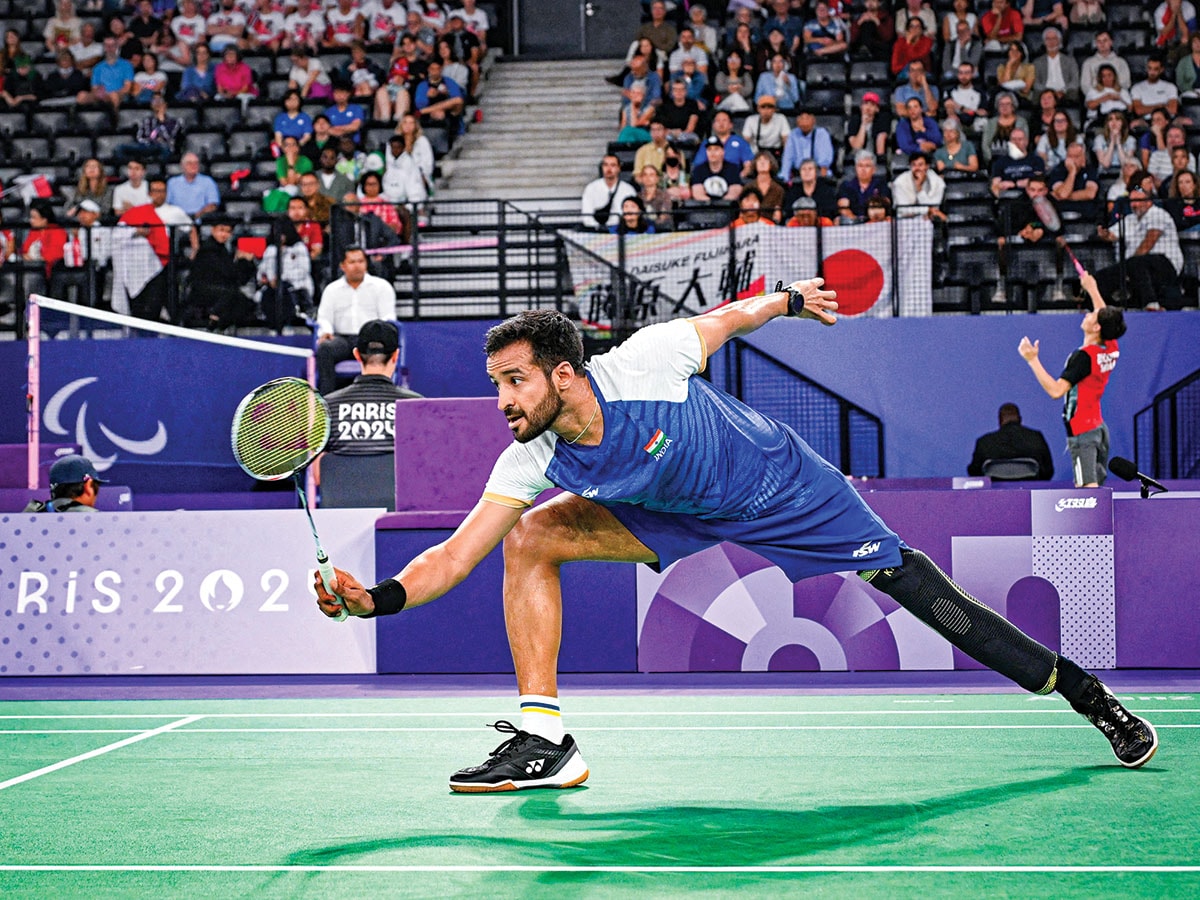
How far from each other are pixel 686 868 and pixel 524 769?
1.00 meters

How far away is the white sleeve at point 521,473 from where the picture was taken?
427 cm

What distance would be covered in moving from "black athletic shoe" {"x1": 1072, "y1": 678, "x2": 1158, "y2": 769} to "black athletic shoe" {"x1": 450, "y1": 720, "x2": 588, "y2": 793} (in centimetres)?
165

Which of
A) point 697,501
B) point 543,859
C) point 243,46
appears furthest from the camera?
point 243,46

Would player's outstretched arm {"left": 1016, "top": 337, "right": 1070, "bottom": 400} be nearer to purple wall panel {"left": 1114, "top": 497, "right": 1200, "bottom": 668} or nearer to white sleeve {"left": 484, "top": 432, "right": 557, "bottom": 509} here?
purple wall panel {"left": 1114, "top": 497, "right": 1200, "bottom": 668}

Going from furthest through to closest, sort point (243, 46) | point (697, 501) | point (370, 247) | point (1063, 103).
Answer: point (243, 46) < point (1063, 103) < point (370, 247) < point (697, 501)

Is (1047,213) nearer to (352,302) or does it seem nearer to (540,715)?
(352,302)

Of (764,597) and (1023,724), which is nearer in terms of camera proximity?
(1023,724)

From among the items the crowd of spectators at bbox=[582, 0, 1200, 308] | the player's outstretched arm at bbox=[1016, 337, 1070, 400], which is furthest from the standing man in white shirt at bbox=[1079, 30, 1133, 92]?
the player's outstretched arm at bbox=[1016, 337, 1070, 400]

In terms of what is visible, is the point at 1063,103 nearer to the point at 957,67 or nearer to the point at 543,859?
the point at 957,67

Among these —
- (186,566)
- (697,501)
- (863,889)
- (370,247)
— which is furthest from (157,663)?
(370,247)

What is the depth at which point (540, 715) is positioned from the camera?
4387mm

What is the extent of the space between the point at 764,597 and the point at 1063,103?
9.39 meters

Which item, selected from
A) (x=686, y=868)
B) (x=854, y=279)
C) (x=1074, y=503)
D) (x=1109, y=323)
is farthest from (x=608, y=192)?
(x=686, y=868)

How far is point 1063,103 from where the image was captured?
14531 mm
